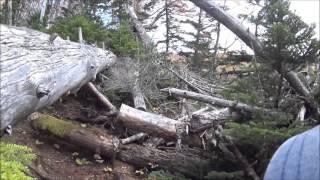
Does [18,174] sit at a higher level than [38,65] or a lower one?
lower

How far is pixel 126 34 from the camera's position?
937 centimetres

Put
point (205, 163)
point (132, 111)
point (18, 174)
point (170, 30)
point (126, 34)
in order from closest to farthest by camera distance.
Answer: point (18, 174) < point (205, 163) < point (132, 111) < point (126, 34) < point (170, 30)

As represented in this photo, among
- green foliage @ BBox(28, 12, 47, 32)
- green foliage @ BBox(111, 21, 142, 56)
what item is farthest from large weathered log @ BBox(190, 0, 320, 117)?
green foliage @ BBox(28, 12, 47, 32)

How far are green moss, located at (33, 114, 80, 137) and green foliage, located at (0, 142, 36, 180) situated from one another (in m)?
1.87

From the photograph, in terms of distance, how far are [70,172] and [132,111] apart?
1.11m

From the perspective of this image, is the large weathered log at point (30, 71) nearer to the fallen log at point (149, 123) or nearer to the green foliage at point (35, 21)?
the fallen log at point (149, 123)

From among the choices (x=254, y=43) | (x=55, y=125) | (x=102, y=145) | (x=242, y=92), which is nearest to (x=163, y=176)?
(x=242, y=92)

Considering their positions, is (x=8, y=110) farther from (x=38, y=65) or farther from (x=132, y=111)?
(x=132, y=111)

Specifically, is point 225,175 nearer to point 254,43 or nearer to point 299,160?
point 254,43

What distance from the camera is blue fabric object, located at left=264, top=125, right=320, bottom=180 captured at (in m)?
1.10

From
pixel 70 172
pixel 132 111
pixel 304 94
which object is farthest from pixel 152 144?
pixel 304 94

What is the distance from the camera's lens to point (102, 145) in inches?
224

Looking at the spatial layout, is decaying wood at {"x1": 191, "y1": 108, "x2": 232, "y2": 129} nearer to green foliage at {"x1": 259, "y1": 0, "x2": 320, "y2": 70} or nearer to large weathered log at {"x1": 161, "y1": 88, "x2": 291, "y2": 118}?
large weathered log at {"x1": 161, "y1": 88, "x2": 291, "y2": 118}

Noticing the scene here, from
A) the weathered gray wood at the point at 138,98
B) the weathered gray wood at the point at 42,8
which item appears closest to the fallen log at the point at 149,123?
the weathered gray wood at the point at 138,98
